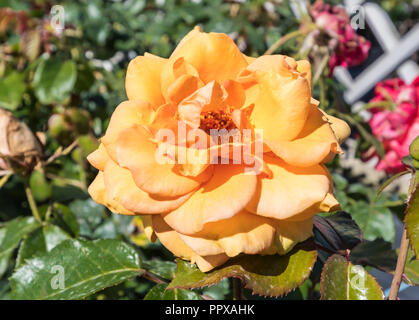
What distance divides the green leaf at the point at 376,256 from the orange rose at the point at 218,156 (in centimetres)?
20

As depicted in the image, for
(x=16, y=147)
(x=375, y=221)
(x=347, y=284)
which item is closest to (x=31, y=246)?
(x=16, y=147)

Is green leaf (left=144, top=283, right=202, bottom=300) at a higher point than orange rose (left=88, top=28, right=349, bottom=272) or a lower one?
lower

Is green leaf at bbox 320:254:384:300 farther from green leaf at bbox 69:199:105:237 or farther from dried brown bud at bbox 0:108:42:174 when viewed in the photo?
green leaf at bbox 69:199:105:237

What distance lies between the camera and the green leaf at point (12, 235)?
73 cm

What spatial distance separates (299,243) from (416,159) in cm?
14

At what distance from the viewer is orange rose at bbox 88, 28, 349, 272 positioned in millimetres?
399

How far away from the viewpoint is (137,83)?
18.3 inches

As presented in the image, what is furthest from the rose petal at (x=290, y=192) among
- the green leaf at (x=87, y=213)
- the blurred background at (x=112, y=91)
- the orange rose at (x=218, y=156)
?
the green leaf at (x=87, y=213)

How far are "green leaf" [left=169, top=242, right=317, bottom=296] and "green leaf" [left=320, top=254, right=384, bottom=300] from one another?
0.02m

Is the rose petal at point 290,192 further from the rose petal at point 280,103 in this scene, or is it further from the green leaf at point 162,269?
the green leaf at point 162,269

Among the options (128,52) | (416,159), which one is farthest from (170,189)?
(128,52)

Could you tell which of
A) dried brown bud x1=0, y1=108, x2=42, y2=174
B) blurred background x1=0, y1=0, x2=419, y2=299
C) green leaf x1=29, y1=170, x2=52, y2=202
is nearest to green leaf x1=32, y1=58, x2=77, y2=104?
blurred background x1=0, y1=0, x2=419, y2=299

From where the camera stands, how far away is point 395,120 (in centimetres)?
99

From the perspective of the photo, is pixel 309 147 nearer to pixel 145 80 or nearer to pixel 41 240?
pixel 145 80
